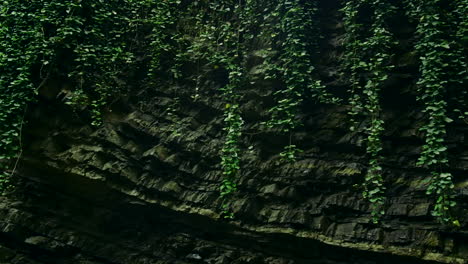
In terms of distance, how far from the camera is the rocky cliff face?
4426mm

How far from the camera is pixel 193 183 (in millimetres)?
5320

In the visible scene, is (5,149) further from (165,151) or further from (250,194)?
(250,194)

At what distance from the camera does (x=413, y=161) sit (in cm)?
426

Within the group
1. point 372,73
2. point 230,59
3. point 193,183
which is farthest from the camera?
point 230,59

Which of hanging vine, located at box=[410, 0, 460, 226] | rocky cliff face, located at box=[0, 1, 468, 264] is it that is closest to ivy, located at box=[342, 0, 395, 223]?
rocky cliff face, located at box=[0, 1, 468, 264]

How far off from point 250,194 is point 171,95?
2138mm

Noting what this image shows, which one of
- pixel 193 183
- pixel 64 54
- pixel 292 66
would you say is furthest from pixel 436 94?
pixel 64 54

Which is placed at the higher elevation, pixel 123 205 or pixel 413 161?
pixel 413 161

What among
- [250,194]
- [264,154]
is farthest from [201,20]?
[250,194]

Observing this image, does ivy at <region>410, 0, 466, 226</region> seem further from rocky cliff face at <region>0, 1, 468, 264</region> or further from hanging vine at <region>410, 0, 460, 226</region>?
rocky cliff face at <region>0, 1, 468, 264</region>

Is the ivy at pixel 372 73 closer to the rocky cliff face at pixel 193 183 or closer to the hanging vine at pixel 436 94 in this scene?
the rocky cliff face at pixel 193 183

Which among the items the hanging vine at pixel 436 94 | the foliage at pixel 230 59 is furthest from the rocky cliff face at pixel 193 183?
the hanging vine at pixel 436 94

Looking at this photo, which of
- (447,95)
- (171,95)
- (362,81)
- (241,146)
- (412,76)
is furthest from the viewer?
(171,95)

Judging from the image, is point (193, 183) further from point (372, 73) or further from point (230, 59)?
Result: point (372, 73)
